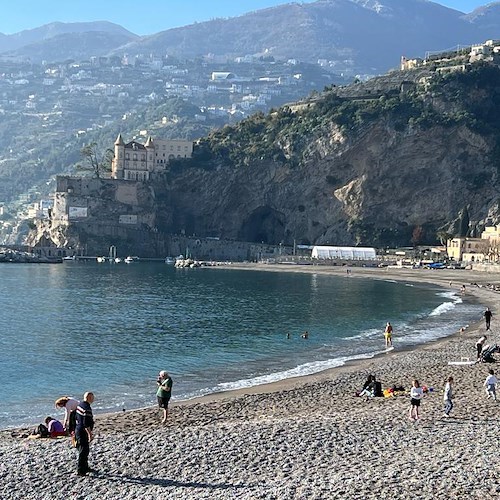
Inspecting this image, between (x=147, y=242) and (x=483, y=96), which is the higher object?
(x=483, y=96)

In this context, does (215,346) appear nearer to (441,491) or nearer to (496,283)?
(441,491)

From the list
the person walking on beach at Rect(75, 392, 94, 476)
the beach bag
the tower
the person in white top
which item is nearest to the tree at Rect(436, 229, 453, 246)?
the tower

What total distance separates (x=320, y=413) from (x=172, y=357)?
47.2ft

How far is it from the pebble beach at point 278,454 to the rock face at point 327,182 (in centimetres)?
8404

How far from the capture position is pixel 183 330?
41469 mm

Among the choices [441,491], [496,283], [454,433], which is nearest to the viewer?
[441,491]

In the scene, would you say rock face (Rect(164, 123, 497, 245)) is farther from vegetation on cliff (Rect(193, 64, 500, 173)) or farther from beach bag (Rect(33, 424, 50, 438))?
beach bag (Rect(33, 424, 50, 438))

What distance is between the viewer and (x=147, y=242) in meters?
116

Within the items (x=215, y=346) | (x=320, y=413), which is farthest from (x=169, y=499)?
(x=215, y=346)

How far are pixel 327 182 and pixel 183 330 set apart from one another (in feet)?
228

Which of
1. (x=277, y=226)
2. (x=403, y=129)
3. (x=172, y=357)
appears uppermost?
(x=403, y=129)

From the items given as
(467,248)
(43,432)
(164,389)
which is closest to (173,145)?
(467,248)

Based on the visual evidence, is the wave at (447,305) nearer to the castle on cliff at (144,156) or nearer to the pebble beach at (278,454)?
the pebble beach at (278,454)

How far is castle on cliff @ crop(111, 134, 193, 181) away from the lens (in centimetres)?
12075
